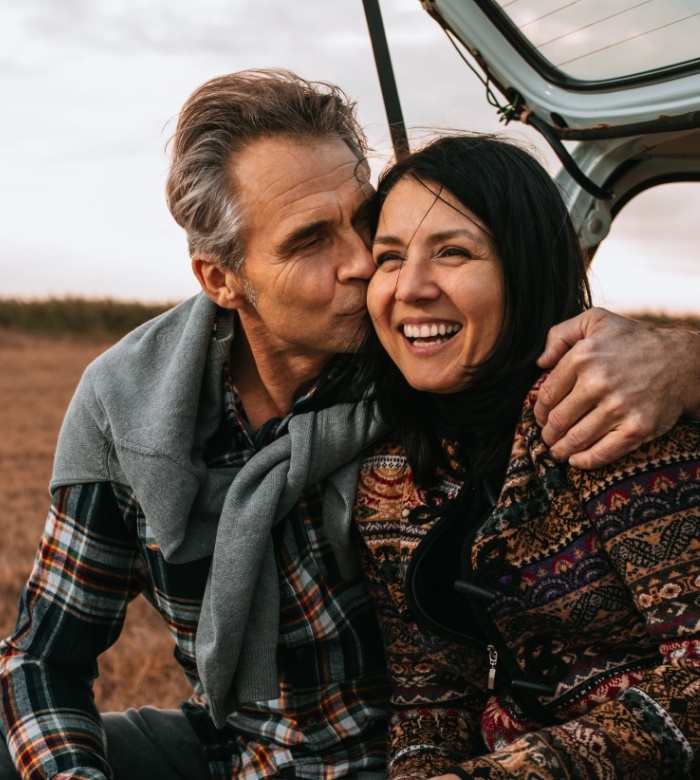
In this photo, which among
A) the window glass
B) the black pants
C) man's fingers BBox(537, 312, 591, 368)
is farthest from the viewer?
the black pants

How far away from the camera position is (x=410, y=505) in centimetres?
219

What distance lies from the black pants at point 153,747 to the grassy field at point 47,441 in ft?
4.40

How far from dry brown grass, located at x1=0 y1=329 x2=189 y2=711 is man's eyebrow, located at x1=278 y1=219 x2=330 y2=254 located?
2239mm

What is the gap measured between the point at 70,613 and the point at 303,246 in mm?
1058

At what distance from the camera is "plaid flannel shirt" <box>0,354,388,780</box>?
240 cm

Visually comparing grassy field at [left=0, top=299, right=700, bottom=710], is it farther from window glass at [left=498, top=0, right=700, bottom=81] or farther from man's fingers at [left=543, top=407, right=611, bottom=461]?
man's fingers at [left=543, top=407, right=611, bottom=461]

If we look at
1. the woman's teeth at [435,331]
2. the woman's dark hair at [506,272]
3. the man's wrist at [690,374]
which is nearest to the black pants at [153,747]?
the woman's dark hair at [506,272]

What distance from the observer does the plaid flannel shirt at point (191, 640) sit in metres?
2.40

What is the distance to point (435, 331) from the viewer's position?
2.06 metres

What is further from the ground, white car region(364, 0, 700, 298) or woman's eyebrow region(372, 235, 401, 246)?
white car region(364, 0, 700, 298)

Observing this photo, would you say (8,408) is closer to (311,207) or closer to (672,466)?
(311,207)

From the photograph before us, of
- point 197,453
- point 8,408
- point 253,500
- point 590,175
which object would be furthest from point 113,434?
point 8,408

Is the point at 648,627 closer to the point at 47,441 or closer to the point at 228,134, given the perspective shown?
the point at 228,134

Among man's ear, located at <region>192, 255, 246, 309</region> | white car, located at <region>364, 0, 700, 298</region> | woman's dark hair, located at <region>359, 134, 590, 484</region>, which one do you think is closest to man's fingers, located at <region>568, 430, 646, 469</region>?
woman's dark hair, located at <region>359, 134, 590, 484</region>
